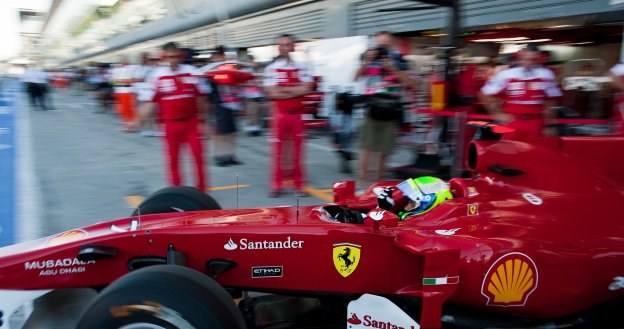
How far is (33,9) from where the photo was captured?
104 meters

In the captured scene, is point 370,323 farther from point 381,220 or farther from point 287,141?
point 287,141

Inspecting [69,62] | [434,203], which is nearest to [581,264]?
[434,203]

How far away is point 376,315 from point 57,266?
1.56 metres

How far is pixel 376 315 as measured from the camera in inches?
95.8

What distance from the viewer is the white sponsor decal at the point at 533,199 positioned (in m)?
2.87

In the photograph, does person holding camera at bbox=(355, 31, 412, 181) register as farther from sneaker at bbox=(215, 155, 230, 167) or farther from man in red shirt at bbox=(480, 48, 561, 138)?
sneaker at bbox=(215, 155, 230, 167)

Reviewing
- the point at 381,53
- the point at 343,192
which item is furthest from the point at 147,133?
the point at 343,192

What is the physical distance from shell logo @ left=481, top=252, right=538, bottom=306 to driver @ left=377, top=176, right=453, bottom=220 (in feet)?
1.81

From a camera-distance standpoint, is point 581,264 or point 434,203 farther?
point 434,203

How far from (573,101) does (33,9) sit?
116 metres

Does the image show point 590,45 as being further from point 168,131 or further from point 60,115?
point 60,115

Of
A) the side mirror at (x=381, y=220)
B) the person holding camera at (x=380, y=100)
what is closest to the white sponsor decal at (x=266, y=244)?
the side mirror at (x=381, y=220)

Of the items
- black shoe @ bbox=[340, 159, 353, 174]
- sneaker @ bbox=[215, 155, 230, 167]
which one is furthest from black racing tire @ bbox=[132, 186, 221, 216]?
sneaker @ bbox=[215, 155, 230, 167]

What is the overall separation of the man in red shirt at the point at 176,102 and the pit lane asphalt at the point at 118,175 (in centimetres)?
73
